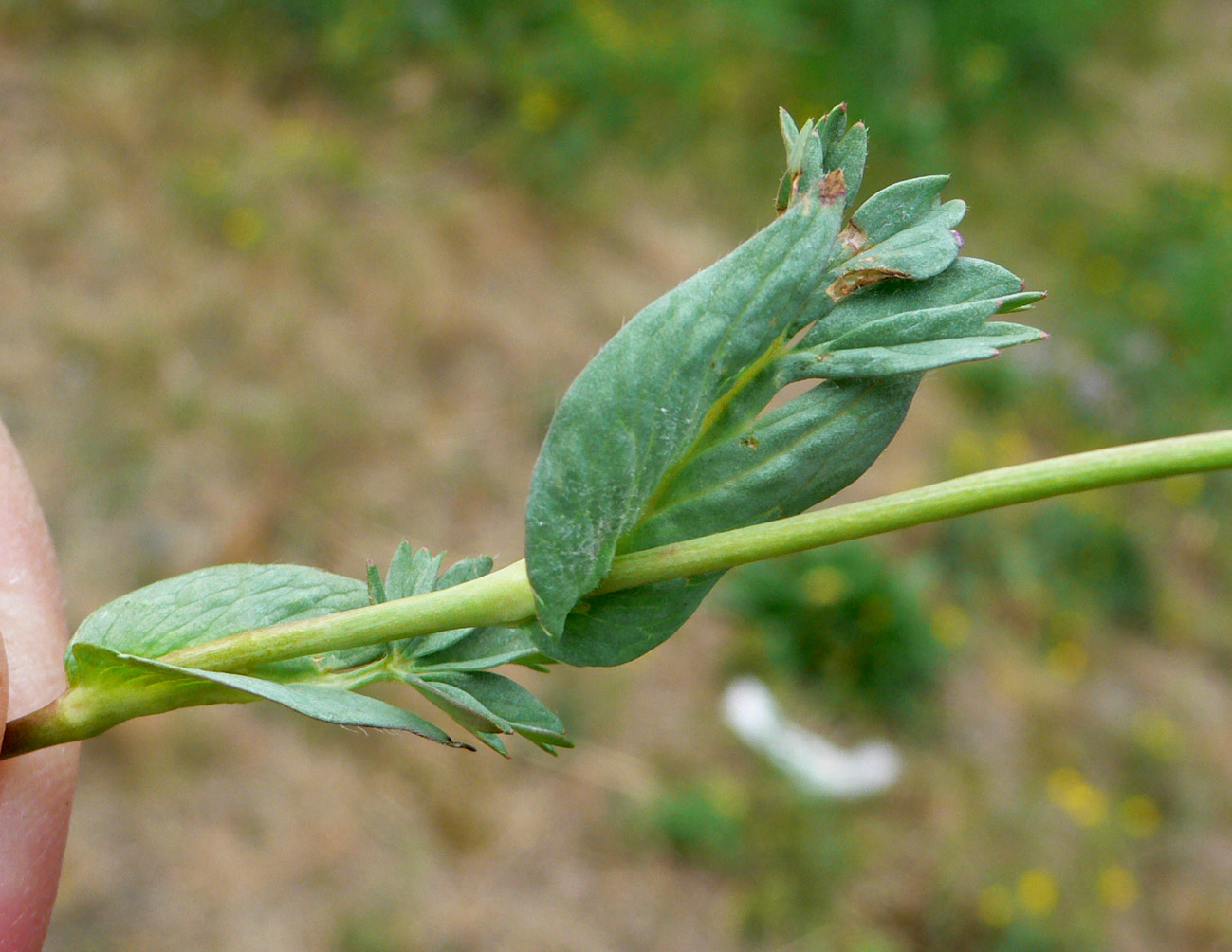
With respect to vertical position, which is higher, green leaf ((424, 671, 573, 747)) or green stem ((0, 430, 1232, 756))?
green stem ((0, 430, 1232, 756))

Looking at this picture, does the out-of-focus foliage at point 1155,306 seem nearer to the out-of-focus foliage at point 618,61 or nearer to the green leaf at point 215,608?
the out-of-focus foliage at point 618,61

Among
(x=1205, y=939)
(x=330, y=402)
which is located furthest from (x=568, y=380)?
(x=1205, y=939)

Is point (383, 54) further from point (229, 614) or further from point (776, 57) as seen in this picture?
point (229, 614)

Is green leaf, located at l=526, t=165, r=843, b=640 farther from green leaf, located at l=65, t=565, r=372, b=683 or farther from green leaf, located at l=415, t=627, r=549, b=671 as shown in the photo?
green leaf, located at l=65, t=565, r=372, b=683

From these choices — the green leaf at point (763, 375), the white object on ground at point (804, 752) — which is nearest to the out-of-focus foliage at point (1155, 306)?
the white object on ground at point (804, 752)

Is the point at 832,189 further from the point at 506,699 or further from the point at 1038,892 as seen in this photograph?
the point at 1038,892

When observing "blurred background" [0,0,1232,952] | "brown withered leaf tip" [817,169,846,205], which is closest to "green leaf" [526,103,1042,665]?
"brown withered leaf tip" [817,169,846,205]
